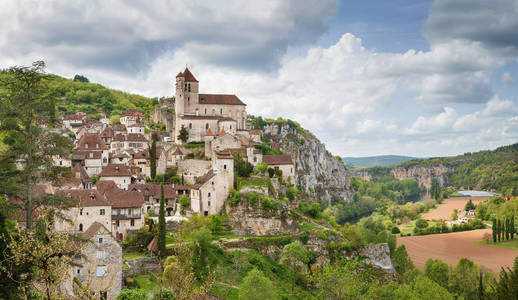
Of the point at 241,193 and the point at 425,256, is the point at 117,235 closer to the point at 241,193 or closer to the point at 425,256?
the point at 241,193

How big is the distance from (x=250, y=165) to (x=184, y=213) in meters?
14.1

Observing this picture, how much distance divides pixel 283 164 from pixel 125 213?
33.6m

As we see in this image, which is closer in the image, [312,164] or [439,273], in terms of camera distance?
[439,273]

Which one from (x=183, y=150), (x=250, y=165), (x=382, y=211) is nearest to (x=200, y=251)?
(x=250, y=165)

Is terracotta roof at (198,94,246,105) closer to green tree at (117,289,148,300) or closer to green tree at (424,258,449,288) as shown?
green tree at (424,258,449,288)

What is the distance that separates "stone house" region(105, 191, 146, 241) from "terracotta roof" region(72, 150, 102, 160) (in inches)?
763

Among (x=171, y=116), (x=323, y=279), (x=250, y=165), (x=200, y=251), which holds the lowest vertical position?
(x=323, y=279)

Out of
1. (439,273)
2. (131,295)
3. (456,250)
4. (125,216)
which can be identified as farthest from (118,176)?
(456,250)

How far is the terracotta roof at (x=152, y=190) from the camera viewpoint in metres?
60.5

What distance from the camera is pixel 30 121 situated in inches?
981

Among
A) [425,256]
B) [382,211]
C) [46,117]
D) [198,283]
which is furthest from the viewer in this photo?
[382,211]

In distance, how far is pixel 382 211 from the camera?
162 metres

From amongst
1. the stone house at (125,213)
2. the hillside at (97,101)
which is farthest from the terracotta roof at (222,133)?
the hillside at (97,101)

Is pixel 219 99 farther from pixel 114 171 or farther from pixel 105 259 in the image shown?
pixel 105 259
